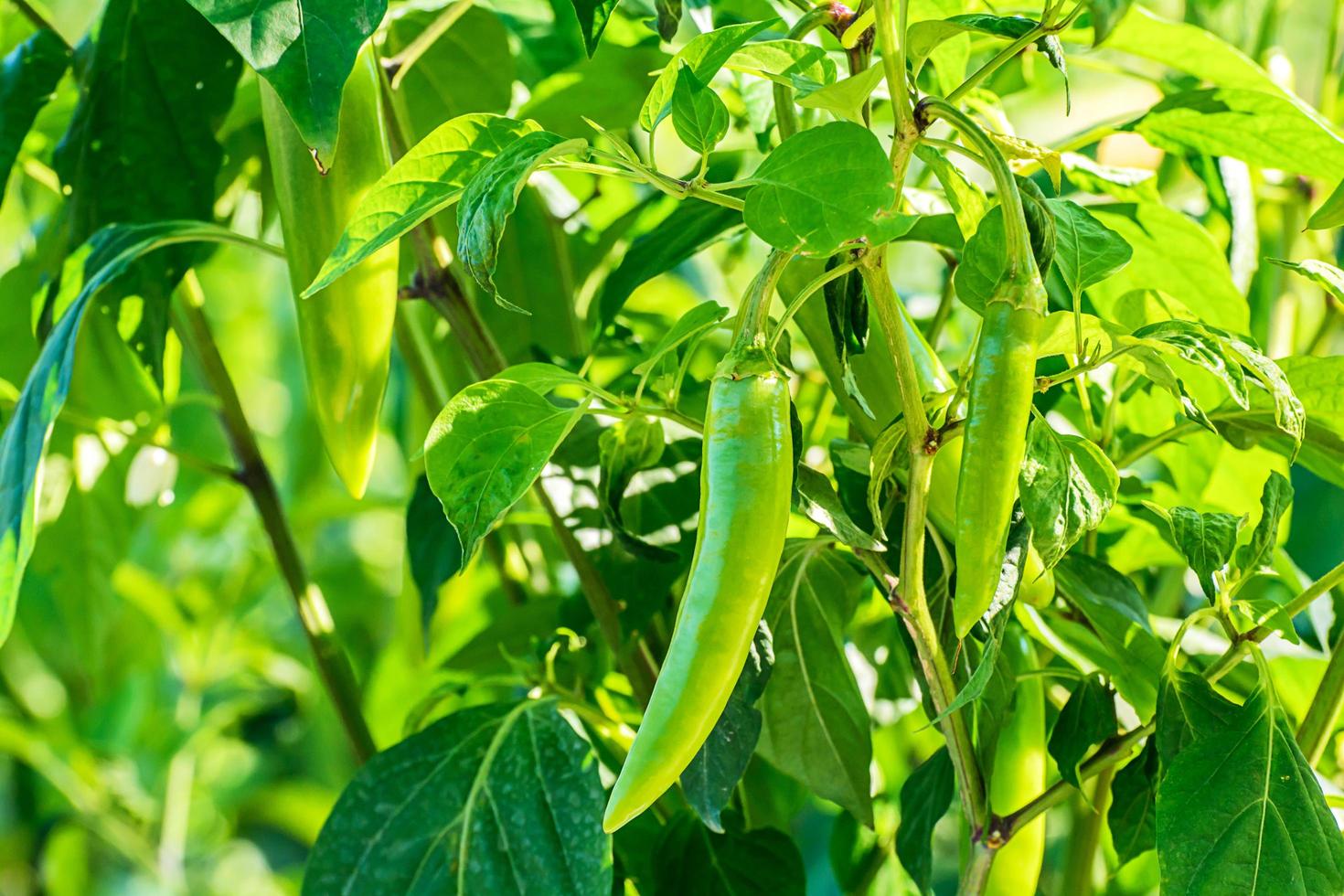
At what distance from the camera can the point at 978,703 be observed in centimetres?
32

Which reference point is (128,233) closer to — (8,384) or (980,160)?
(8,384)

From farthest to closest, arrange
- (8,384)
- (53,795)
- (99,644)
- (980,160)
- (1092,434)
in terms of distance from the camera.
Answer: (53,795), (99,644), (8,384), (1092,434), (980,160)

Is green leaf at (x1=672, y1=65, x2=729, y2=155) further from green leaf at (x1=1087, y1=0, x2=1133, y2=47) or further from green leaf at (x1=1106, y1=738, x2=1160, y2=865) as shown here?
green leaf at (x1=1106, y1=738, x2=1160, y2=865)

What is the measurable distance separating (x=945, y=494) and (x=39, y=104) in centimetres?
32

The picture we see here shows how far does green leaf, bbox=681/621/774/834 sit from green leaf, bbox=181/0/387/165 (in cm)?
15

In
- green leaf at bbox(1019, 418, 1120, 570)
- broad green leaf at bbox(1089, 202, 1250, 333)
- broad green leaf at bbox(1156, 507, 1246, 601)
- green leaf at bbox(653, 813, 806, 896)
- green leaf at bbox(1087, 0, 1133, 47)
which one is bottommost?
green leaf at bbox(653, 813, 806, 896)

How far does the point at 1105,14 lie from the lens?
0.21m

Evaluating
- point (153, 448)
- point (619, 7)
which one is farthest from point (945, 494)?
point (153, 448)

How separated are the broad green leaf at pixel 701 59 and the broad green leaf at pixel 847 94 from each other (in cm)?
2

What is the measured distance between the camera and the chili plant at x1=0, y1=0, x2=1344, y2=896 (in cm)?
24

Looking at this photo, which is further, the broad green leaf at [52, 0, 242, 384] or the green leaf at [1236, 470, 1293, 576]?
the broad green leaf at [52, 0, 242, 384]

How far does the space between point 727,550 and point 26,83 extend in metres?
0.33

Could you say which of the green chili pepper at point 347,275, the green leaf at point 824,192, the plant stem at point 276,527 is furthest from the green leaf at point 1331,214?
the plant stem at point 276,527

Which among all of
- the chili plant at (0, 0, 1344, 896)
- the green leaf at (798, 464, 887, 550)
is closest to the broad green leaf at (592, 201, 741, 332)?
the chili plant at (0, 0, 1344, 896)
